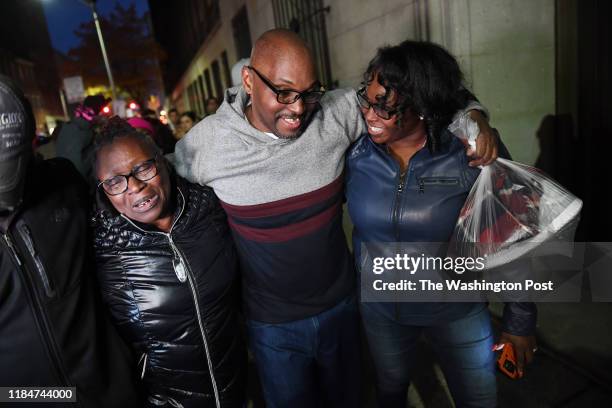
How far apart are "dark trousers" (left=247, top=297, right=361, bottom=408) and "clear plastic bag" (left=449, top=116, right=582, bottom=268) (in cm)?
74

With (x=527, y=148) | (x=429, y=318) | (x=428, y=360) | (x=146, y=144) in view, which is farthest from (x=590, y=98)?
(x=146, y=144)

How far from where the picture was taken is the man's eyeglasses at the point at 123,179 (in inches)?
69.2

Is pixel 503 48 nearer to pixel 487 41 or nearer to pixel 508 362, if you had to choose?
pixel 487 41

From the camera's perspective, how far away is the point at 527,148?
14.4 ft

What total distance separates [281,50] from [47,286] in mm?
1319

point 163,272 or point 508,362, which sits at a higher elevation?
point 163,272

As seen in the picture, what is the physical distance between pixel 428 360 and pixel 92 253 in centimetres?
255

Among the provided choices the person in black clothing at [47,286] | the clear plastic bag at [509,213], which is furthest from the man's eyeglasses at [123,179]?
the clear plastic bag at [509,213]

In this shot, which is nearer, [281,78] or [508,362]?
[281,78]

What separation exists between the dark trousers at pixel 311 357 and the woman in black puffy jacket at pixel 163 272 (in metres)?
0.23

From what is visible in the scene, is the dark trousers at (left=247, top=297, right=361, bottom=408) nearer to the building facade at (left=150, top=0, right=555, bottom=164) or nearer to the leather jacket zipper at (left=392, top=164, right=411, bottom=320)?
the leather jacket zipper at (left=392, top=164, right=411, bottom=320)

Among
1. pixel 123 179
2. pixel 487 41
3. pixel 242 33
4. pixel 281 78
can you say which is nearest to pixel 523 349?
pixel 281 78

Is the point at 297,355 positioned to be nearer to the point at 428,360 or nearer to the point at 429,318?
the point at 429,318

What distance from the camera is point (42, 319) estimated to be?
1436 millimetres
